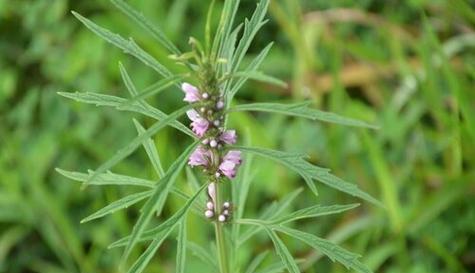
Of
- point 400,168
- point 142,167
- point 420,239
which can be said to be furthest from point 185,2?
point 420,239

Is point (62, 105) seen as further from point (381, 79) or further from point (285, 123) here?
point (381, 79)

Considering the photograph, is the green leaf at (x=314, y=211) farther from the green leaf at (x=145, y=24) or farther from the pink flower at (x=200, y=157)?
the green leaf at (x=145, y=24)

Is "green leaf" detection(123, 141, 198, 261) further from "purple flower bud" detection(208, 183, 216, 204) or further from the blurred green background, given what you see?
the blurred green background

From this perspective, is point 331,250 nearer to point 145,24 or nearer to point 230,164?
point 230,164

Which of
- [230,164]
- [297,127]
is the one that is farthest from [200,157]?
[297,127]

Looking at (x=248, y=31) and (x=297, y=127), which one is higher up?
(x=248, y=31)

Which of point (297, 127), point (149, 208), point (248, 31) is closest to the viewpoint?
point (149, 208)

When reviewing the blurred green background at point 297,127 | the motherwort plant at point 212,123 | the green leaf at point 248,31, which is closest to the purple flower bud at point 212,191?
the motherwort plant at point 212,123
